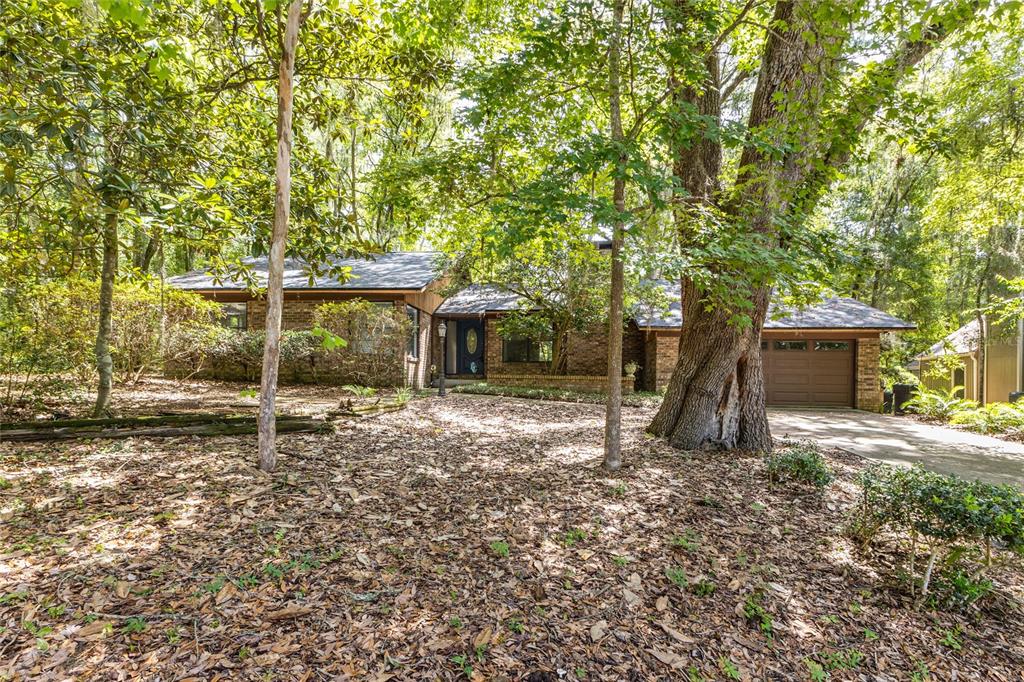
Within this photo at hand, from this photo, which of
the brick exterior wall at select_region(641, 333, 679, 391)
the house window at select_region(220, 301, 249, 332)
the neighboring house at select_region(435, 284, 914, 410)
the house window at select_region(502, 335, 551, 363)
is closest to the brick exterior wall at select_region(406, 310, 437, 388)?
the neighboring house at select_region(435, 284, 914, 410)

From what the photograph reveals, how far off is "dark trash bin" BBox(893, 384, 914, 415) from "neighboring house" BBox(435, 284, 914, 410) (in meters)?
0.41

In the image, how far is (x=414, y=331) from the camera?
526 inches

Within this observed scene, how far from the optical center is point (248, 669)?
7.13 ft

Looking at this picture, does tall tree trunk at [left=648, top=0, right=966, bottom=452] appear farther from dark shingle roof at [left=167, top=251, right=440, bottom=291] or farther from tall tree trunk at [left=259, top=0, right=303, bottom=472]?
→ dark shingle roof at [left=167, top=251, right=440, bottom=291]

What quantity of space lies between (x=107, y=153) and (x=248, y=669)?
495 cm

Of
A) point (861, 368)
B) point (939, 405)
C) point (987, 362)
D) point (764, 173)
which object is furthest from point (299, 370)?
point (987, 362)

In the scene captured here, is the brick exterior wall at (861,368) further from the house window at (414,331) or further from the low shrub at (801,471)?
the low shrub at (801,471)

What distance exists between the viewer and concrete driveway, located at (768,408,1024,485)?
20.1 feet

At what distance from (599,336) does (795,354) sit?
573 cm

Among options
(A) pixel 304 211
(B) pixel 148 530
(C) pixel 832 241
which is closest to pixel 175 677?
(B) pixel 148 530

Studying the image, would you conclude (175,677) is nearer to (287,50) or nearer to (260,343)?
(287,50)

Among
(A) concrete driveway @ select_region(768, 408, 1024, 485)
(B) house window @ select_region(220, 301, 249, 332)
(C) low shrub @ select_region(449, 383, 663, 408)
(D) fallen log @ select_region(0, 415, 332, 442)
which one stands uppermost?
(B) house window @ select_region(220, 301, 249, 332)

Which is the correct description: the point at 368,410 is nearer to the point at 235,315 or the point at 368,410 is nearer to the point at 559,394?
the point at 559,394

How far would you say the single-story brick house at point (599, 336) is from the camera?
1294 cm
